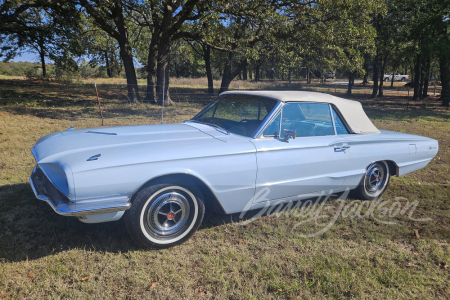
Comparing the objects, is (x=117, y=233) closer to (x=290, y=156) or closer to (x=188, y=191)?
(x=188, y=191)

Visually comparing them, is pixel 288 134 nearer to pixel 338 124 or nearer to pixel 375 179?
pixel 338 124

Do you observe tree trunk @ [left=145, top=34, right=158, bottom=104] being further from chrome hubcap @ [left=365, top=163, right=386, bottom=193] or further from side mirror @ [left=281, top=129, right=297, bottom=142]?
side mirror @ [left=281, top=129, right=297, bottom=142]

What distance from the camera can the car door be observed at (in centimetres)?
329

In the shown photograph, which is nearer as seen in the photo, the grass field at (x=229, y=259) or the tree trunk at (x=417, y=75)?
the grass field at (x=229, y=259)

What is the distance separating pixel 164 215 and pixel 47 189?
1100 millimetres

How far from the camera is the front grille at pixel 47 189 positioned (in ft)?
8.66

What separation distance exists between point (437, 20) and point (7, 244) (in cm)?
2039

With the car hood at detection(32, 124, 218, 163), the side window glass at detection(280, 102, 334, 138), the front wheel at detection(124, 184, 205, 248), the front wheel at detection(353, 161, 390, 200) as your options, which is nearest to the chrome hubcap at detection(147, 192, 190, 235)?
the front wheel at detection(124, 184, 205, 248)

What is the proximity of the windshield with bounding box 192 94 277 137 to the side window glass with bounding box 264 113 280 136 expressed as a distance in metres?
0.12

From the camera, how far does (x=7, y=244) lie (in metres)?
2.89

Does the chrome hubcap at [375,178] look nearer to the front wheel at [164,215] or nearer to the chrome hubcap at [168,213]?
the front wheel at [164,215]

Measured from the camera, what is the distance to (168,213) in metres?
2.91

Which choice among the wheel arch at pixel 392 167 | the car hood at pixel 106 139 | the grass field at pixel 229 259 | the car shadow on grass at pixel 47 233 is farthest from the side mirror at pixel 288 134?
the wheel arch at pixel 392 167

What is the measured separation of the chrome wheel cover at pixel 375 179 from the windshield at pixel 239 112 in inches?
70.0
